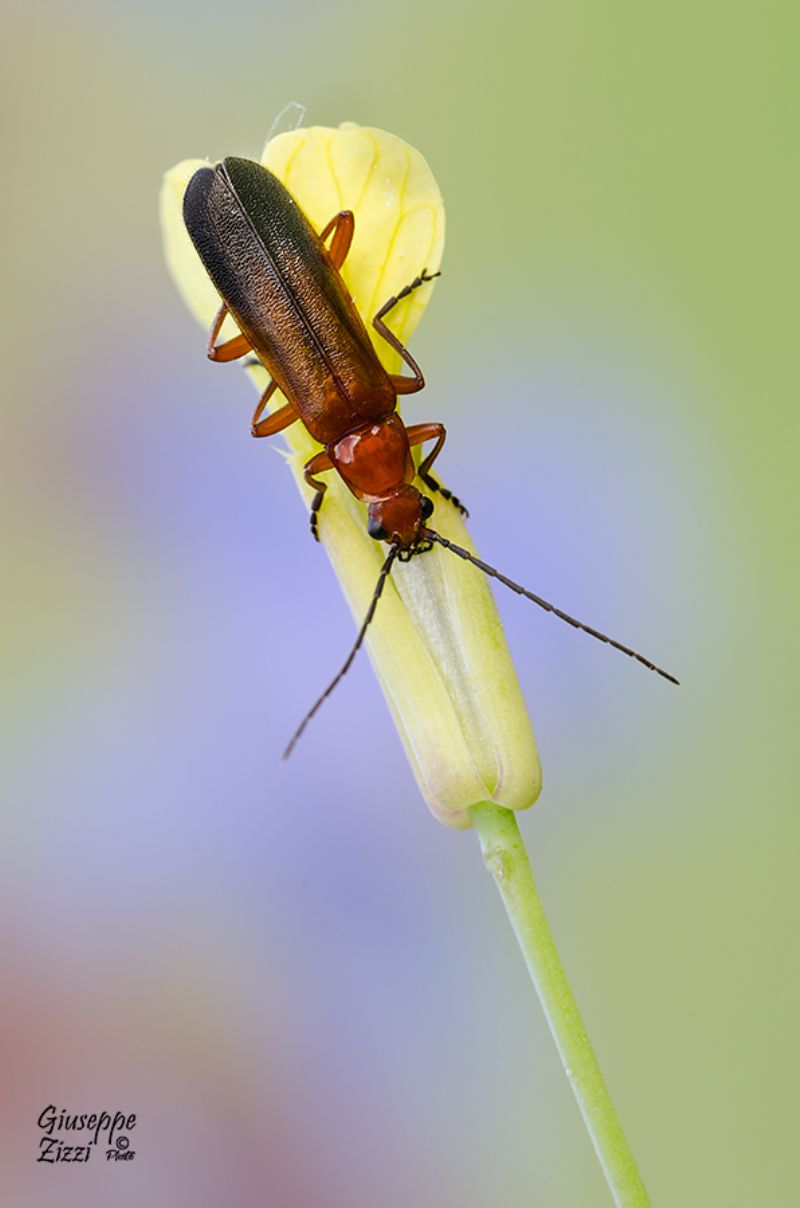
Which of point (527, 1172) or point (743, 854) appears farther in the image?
point (743, 854)

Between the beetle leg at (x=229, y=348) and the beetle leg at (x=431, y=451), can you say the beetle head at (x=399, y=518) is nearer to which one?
the beetle leg at (x=431, y=451)

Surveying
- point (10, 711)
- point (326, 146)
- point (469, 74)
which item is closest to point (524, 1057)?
point (10, 711)

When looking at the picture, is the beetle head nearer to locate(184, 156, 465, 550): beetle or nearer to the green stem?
locate(184, 156, 465, 550): beetle

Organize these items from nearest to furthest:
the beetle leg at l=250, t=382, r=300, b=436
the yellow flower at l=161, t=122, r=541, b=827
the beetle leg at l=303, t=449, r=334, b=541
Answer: the yellow flower at l=161, t=122, r=541, b=827
the beetle leg at l=303, t=449, r=334, b=541
the beetle leg at l=250, t=382, r=300, b=436

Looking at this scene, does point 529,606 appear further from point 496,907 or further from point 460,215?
point 460,215

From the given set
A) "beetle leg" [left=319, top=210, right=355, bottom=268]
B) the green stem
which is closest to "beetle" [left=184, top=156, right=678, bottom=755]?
"beetle leg" [left=319, top=210, right=355, bottom=268]

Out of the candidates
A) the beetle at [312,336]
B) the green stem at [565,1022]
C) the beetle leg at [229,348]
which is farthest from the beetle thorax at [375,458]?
the green stem at [565,1022]

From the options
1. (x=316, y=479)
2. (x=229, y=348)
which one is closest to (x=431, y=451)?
(x=316, y=479)
